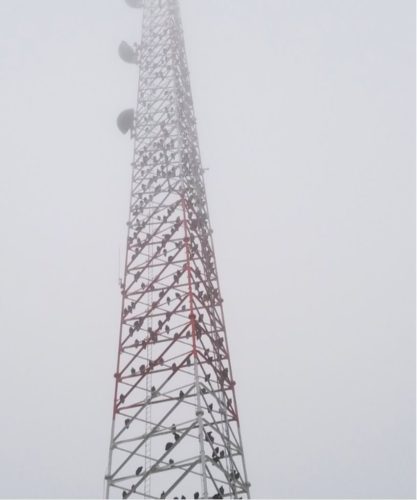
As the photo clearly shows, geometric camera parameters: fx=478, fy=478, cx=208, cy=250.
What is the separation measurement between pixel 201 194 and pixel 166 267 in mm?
5159

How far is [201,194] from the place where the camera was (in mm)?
23812

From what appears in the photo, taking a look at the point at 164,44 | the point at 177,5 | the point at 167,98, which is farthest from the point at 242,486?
the point at 177,5

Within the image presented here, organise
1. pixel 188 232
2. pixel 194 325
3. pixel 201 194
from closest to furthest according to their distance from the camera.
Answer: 1. pixel 194 325
2. pixel 188 232
3. pixel 201 194

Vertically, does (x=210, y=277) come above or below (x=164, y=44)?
below

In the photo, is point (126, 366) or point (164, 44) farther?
point (164, 44)

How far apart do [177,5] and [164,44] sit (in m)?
4.21

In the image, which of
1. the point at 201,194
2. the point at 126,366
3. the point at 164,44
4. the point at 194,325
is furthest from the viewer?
the point at 164,44

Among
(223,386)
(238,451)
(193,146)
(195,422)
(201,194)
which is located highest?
(193,146)

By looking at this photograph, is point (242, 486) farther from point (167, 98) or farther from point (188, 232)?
point (167, 98)

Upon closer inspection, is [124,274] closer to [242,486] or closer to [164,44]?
[242,486]

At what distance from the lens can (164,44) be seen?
29.5 m

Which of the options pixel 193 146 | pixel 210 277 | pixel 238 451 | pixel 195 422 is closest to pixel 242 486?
pixel 238 451

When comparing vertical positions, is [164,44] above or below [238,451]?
above

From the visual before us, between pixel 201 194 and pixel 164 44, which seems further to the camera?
pixel 164 44
